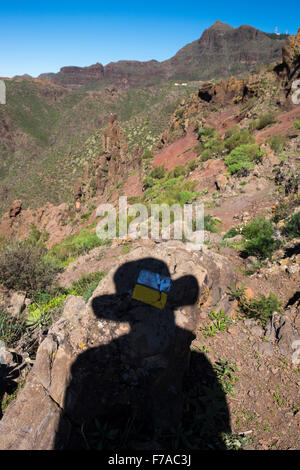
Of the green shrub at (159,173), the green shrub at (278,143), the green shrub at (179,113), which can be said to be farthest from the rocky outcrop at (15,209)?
the green shrub at (278,143)

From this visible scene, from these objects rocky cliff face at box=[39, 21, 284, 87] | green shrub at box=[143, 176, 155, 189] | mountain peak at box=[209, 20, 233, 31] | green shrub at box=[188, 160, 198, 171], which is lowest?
green shrub at box=[143, 176, 155, 189]

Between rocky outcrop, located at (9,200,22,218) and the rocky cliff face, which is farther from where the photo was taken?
the rocky cliff face

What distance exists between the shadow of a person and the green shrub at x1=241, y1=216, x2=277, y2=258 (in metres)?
3.24

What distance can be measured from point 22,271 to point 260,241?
21.1ft

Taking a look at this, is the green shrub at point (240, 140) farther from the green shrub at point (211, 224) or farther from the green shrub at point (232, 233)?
the green shrub at point (232, 233)

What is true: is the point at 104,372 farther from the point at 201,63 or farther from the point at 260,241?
the point at 201,63

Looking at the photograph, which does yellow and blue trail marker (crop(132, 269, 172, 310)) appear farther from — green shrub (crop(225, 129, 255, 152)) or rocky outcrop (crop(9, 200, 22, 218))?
rocky outcrop (crop(9, 200, 22, 218))

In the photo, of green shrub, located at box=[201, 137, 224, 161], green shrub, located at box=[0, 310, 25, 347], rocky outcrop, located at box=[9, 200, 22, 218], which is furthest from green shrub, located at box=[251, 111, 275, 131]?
rocky outcrop, located at box=[9, 200, 22, 218]

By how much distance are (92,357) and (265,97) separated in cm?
2119

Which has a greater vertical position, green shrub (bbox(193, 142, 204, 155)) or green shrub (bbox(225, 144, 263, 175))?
green shrub (bbox(193, 142, 204, 155))

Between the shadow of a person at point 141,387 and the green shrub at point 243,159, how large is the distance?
979 cm

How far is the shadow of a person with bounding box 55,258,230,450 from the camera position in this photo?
8.26ft

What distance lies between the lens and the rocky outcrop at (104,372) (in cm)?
249

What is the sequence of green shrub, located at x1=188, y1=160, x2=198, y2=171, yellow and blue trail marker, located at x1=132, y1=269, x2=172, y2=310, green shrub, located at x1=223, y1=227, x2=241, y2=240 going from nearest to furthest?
yellow and blue trail marker, located at x1=132, y1=269, x2=172, y2=310
green shrub, located at x1=223, y1=227, x2=241, y2=240
green shrub, located at x1=188, y1=160, x2=198, y2=171
